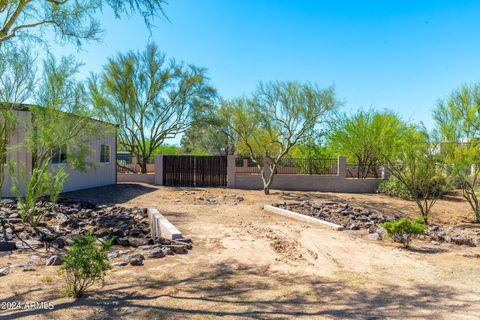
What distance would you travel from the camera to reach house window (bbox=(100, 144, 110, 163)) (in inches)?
614

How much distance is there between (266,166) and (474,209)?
8562mm

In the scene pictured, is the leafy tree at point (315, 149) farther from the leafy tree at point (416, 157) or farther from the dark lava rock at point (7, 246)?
the dark lava rock at point (7, 246)

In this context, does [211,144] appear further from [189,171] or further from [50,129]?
[50,129]

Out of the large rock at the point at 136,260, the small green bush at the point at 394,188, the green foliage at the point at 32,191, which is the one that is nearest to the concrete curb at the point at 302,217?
the large rock at the point at 136,260

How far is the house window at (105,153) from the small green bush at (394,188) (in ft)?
43.9

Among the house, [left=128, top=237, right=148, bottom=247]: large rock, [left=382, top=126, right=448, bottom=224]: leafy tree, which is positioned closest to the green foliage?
the house

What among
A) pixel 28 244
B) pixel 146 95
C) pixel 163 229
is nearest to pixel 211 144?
pixel 146 95

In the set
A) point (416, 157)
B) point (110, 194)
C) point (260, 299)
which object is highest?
point (416, 157)

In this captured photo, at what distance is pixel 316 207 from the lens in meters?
11.9

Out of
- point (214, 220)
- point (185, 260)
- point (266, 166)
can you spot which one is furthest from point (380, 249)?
point (266, 166)

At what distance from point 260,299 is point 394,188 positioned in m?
13.7

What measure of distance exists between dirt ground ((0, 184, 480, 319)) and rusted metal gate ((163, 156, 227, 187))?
1007cm

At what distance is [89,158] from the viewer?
14.1 metres

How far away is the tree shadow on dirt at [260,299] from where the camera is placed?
10.4 ft
